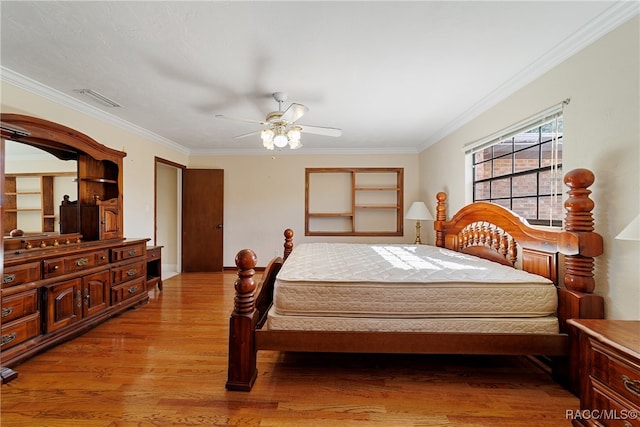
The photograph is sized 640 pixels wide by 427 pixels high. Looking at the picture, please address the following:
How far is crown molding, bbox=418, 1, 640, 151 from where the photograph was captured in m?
1.55

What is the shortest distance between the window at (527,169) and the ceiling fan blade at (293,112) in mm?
1922

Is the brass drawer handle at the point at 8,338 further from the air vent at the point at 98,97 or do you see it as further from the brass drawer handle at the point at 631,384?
the brass drawer handle at the point at 631,384

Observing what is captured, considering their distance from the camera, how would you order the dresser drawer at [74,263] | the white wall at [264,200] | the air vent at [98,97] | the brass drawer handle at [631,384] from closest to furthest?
1. the brass drawer handle at [631,384]
2. the dresser drawer at [74,263]
3. the air vent at [98,97]
4. the white wall at [264,200]

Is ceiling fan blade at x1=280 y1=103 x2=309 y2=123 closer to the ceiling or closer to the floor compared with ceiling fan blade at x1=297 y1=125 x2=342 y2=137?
closer to the ceiling

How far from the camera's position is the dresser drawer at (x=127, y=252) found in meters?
2.90

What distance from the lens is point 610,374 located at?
1.24 metres

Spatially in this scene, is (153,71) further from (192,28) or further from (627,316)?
(627,316)

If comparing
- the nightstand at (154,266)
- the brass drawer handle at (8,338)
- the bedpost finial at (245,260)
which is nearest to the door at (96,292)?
the brass drawer handle at (8,338)

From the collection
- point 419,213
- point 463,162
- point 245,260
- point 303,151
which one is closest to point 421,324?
point 245,260

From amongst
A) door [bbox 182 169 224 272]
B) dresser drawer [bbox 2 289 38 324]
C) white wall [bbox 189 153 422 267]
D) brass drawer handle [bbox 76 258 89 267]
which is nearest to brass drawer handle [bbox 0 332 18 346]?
dresser drawer [bbox 2 289 38 324]

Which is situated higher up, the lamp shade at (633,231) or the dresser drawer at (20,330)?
the lamp shade at (633,231)

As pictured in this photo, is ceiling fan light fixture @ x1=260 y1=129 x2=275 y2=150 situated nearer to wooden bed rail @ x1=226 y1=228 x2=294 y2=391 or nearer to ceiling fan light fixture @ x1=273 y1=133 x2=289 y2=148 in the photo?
ceiling fan light fixture @ x1=273 y1=133 x2=289 y2=148

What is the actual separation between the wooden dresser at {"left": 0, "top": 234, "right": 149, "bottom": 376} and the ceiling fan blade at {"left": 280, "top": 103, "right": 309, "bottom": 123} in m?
2.25

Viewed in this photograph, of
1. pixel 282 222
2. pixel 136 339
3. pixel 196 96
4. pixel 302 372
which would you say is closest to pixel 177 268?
pixel 282 222
